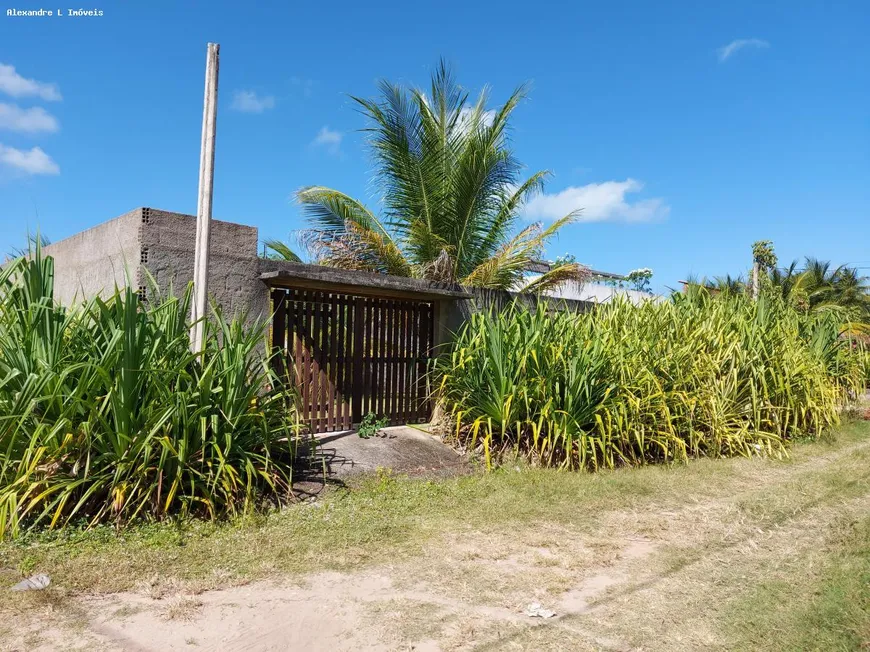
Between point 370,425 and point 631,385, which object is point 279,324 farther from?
A: point 631,385

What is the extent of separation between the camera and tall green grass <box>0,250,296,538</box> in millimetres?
4609

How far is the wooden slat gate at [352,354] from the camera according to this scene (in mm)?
7414

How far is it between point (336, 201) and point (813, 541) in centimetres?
924

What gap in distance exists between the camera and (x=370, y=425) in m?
7.88

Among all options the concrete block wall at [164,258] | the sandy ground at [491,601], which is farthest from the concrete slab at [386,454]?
the sandy ground at [491,601]

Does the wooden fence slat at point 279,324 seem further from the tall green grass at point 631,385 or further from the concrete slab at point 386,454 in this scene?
the tall green grass at point 631,385

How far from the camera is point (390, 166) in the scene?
1178cm

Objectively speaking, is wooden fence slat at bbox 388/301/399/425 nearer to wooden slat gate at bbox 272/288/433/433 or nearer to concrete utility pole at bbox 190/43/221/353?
wooden slat gate at bbox 272/288/433/433

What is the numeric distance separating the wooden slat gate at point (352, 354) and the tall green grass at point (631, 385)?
476 mm

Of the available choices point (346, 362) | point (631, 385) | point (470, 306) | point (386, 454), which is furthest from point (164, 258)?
point (631, 385)

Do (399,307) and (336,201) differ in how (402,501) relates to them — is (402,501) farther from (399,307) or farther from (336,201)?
(336,201)

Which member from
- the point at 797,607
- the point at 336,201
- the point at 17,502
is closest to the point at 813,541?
the point at 797,607

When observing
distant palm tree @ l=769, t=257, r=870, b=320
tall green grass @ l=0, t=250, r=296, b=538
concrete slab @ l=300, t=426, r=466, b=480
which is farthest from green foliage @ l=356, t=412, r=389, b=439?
distant palm tree @ l=769, t=257, r=870, b=320

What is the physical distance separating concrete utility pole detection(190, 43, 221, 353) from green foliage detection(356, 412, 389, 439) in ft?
8.43
